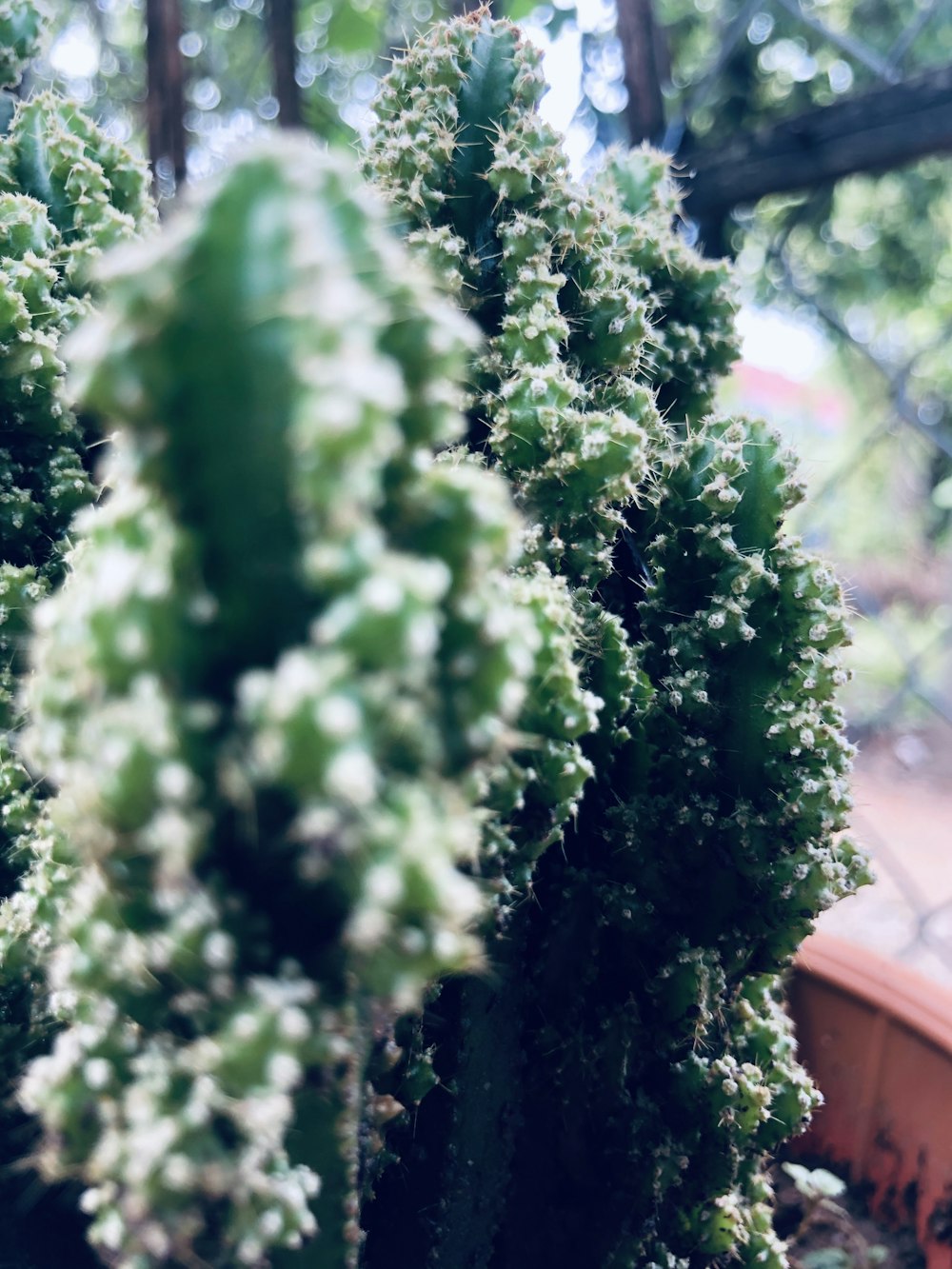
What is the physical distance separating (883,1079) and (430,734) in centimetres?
108

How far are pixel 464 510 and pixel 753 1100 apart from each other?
683mm

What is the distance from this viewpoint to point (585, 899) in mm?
901

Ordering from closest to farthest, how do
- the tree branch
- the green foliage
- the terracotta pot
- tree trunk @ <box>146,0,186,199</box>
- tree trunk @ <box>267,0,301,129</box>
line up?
the green foliage, the terracotta pot, the tree branch, tree trunk @ <box>146,0,186,199</box>, tree trunk @ <box>267,0,301,129</box>

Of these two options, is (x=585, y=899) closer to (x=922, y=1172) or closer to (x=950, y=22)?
(x=922, y=1172)

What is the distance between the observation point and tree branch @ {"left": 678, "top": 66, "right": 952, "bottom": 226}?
6.04 feet

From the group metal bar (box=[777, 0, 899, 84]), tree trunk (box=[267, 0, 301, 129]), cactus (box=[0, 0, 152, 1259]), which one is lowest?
cactus (box=[0, 0, 152, 1259])

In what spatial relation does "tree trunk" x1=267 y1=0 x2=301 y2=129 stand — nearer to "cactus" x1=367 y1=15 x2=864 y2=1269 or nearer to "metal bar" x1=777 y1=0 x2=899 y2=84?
"metal bar" x1=777 y1=0 x2=899 y2=84

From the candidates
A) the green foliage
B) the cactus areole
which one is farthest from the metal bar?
the green foliage

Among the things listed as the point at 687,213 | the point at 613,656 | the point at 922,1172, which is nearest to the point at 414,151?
the point at 613,656

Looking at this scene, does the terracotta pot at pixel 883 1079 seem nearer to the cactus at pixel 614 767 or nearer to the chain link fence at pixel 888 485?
the chain link fence at pixel 888 485

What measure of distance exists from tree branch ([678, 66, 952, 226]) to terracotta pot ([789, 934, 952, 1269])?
1293 mm

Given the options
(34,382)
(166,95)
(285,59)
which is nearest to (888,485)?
(285,59)

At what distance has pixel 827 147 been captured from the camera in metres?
1.97

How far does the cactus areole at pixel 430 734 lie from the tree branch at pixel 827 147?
1.00m
